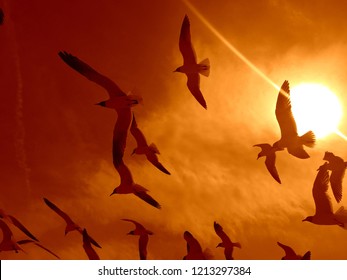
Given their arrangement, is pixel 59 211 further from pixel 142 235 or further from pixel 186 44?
pixel 186 44

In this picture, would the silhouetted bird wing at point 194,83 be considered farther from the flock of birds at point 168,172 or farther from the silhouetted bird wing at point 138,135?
the silhouetted bird wing at point 138,135

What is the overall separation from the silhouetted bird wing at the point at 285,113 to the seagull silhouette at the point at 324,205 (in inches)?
44.7

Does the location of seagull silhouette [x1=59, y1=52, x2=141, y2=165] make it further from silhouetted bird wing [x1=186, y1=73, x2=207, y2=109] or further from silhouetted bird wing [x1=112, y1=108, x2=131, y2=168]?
silhouetted bird wing [x1=186, y1=73, x2=207, y2=109]

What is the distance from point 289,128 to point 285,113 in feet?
1.04

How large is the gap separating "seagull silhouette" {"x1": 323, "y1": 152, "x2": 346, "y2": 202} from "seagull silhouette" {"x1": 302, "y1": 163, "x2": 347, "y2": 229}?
111 millimetres

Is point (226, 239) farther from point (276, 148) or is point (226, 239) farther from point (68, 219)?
point (68, 219)

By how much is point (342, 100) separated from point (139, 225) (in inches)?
209

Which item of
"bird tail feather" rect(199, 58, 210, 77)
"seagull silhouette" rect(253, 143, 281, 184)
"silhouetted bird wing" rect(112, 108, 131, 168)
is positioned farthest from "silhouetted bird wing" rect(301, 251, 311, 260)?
"bird tail feather" rect(199, 58, 210, 77)

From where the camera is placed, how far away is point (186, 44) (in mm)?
7516

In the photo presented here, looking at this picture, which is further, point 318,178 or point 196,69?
point 318,178

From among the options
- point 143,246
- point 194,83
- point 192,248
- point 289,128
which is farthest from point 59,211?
point 289,128

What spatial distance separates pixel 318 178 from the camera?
8477mm

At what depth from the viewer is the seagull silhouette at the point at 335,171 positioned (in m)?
8.44
